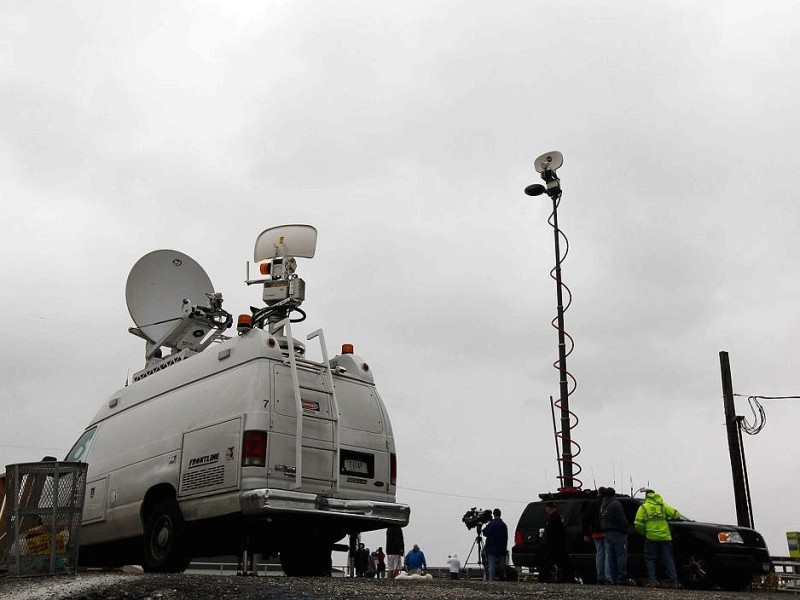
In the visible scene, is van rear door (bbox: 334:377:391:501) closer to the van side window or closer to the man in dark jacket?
the van side window

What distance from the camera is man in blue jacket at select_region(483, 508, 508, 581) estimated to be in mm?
14898

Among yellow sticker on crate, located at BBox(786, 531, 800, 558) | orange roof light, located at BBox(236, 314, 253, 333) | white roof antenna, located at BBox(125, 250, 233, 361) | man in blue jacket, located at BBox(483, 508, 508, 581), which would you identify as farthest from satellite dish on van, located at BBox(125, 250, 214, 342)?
yellow sticker on crate, located at BBox(786, 531, 800, 558)

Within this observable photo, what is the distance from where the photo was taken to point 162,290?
13.5 meters

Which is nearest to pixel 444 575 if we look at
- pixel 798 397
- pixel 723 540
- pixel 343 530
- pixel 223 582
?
pixel 798 397

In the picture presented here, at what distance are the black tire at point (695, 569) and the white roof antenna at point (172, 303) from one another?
777 cm

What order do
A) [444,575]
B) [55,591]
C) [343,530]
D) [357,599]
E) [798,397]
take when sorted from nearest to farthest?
[357,599] → [55,591] → [343,530] → [798,397] → [444,575]

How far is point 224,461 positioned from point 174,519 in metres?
1.00

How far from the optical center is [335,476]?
954cm

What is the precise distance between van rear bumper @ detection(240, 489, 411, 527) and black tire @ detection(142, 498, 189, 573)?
3.54ft

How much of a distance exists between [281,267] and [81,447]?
12.2 ft

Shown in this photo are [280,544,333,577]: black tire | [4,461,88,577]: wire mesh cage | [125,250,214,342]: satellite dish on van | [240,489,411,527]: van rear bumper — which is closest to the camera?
[240,489,411,527]: van rear bumper

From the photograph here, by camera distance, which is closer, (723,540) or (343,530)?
(343,530)

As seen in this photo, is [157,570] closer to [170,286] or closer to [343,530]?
[343,530]


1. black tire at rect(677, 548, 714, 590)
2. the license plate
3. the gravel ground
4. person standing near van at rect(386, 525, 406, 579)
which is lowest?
the gravel ground
